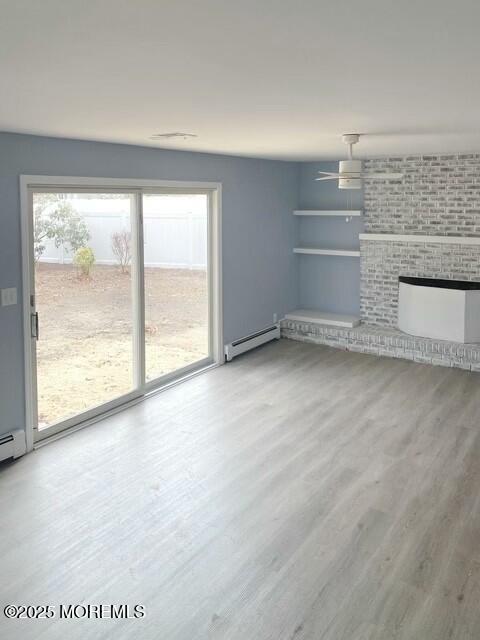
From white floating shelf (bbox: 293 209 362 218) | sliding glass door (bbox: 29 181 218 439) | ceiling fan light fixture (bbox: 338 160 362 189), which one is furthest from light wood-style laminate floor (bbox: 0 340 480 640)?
white floating shelf (bbox: 293 209 362 218)

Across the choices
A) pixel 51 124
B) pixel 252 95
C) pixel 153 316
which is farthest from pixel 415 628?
pixel 153 316

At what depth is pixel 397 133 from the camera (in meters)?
4.62

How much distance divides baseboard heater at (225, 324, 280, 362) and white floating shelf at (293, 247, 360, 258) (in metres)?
1.09

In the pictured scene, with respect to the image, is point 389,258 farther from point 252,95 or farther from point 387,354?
point 252,95

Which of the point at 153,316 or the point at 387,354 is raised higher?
the point at 153,316

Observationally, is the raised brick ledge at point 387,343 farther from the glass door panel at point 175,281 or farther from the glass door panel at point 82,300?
the glass door panel at point 82,300

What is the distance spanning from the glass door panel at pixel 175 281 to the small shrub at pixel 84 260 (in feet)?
2.38

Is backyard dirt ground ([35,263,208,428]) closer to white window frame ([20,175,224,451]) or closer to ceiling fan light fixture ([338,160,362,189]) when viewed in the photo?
white window frame ([20,175,224,451])

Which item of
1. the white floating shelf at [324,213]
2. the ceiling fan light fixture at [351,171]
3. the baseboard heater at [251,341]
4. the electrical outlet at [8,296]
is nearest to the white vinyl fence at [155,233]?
the electrical outlet at [8,296]

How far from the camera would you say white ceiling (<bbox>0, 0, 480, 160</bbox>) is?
165 cm

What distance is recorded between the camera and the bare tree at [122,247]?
568 cm

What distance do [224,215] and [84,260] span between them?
2210 mm

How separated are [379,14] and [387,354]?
6319 mm

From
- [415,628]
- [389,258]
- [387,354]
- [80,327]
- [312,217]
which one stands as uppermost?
[312,217]
